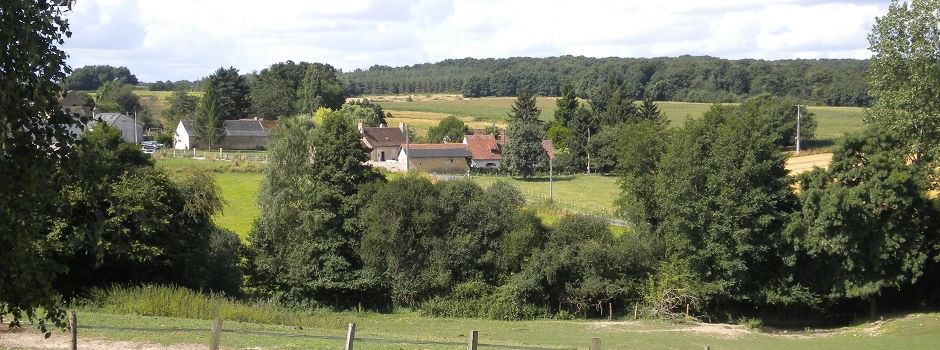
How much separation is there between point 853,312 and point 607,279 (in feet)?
36.8

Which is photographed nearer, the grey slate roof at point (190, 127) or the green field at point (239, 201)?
the green field at point (239, 201)

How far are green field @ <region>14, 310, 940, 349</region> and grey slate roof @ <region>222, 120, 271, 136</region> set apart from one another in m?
73.4

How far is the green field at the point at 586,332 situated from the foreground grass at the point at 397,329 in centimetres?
4

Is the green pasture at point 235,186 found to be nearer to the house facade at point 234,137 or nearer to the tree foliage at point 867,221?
the tree foliage at point 867,221

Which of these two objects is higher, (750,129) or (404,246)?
(750,129)

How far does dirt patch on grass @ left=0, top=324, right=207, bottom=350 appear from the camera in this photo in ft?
55.7

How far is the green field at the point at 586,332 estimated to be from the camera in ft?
73.0

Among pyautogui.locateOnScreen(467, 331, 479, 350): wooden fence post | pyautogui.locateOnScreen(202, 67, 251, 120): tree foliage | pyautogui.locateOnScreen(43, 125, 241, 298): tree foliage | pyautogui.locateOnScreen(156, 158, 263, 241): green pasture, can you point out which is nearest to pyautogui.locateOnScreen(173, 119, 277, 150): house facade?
pyautogui.locateOnScreen(202, 67, 251, 120): tree foliage

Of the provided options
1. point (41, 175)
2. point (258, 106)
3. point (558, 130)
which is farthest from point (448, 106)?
point (41, 175)

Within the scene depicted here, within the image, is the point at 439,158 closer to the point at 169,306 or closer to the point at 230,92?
the point at 230,92

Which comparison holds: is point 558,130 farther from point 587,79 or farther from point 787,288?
point 587,79

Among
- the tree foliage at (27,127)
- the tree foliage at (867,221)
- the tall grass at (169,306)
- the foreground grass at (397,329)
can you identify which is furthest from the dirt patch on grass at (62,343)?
the tree foliage at (867,221)

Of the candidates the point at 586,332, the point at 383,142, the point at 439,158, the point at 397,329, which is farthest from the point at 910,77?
the point at 383,142

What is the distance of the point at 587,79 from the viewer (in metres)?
187
